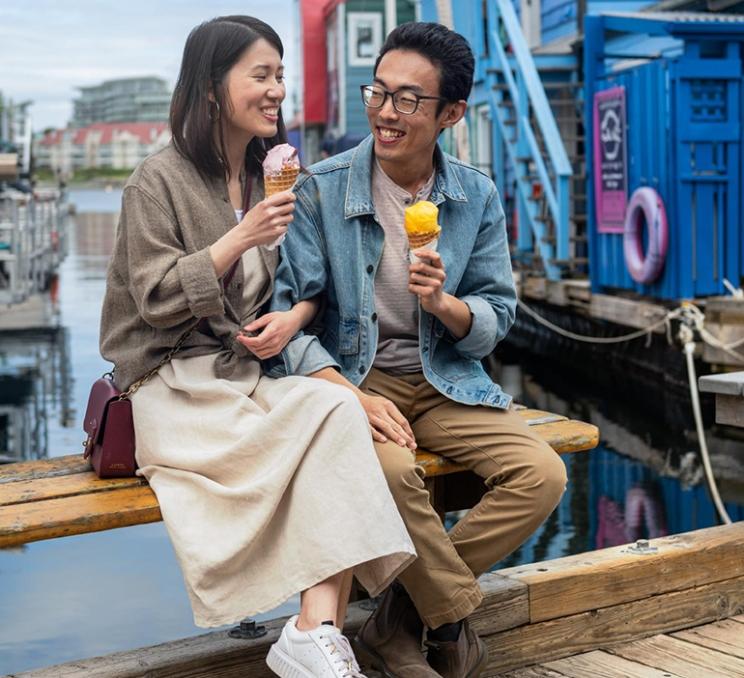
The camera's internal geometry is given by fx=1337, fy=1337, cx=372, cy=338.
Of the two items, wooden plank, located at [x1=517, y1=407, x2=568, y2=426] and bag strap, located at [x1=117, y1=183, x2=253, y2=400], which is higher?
bag strap, located at [x1=117, y1=183, x2=253, y2=400]

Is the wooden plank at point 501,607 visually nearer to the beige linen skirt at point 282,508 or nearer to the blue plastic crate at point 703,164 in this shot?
the beige linen skirt at point 282,508

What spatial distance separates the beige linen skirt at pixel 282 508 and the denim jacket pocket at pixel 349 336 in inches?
15.4

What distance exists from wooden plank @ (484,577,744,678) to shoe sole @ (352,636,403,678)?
14.1 inches

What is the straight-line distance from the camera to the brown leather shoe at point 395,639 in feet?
10.4

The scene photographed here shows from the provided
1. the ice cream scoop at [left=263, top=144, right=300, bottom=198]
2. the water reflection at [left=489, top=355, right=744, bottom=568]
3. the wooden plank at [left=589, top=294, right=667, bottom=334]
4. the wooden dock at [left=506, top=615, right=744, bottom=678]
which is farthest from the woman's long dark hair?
the wooden plank at [left=589, top=294, right=667, bottom=334]

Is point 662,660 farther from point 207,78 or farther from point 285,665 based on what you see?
point 207,78

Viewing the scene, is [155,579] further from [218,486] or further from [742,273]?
[742,273]

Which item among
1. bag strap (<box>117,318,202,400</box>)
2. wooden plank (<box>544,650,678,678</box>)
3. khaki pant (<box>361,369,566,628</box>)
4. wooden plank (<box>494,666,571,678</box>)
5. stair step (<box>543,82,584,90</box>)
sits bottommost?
wooden plank (<box>494,666,571,678</box>)

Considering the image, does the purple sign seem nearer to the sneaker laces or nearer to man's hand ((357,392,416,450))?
man's hand ((357,392,416,450))

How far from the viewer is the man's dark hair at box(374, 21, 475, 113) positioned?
3.34 meters

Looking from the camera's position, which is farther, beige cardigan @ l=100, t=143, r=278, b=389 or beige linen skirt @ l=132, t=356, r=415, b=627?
beige cardigan @ l=100, t=143, r=278, b=389

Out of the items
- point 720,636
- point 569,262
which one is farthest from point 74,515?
point 569,262

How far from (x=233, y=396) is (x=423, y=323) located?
0.56m

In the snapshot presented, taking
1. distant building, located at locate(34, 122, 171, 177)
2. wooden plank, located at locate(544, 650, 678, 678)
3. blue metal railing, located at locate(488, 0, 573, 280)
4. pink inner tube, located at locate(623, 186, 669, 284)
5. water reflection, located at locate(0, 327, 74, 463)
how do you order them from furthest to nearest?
distant building, located at locate(34, 122, 171, 177)
blue metal railing, located at locate(488, 0, 573, 280)
pink inner tube, located at locate(623, 186, 669, 284)
water reflection, located at locate(0, 327, 74, 463)
wooden plank, located at locate(544, 650, 678, 678)
